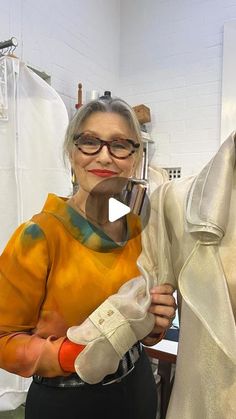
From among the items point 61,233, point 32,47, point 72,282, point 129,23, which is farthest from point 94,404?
point 129,23

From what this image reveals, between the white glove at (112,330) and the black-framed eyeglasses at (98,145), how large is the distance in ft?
1.06

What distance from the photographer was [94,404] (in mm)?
803

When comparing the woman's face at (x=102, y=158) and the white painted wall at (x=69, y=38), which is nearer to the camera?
the woman's face at (x=102, y=158)

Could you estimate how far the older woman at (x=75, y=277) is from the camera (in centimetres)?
75

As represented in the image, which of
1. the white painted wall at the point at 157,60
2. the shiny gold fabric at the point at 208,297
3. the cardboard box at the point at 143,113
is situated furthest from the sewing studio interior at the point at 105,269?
the cardboard box at the point at 143,113

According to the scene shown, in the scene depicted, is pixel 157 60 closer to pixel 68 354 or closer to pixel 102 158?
pixel 102 158

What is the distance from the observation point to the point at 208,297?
51 centimetres

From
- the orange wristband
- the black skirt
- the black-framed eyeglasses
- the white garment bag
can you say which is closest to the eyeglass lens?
the black-framed eyeglasses

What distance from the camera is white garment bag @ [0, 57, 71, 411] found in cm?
149

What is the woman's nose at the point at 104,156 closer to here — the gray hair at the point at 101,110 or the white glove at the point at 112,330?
the gray hair at the point at 101,110

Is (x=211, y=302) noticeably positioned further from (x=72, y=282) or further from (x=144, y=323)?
(x=72, y=282)

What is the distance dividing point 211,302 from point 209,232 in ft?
0.33

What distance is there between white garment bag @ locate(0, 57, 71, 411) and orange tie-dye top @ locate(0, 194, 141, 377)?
747 millimetres

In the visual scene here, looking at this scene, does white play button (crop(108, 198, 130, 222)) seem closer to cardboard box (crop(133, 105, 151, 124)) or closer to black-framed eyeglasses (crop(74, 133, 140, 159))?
black-framed eyeglasses (crop(74, 133, 140, 159))
